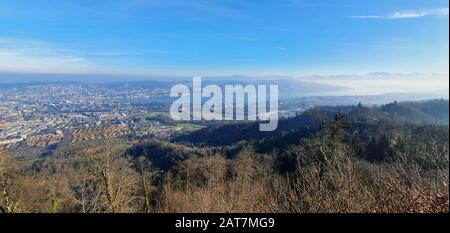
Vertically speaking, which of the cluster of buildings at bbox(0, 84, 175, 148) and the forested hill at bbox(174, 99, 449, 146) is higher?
the cluster of buildings at bbox(0, 84, 175, 148)

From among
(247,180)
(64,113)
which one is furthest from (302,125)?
(64,113)

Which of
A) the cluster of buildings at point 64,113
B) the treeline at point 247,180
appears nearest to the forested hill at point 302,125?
the treeline at point 247,180

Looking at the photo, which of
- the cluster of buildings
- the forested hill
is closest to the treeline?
the cluster of buildings

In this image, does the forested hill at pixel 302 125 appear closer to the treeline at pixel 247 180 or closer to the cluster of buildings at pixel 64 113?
the treeline at pixel 247 180

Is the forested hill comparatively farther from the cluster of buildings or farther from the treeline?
the cluster of buildings

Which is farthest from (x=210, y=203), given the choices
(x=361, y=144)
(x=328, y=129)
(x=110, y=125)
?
(x=361, y=144)

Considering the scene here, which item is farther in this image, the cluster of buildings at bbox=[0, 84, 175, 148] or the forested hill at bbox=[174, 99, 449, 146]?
the forested hill at bbox=[174, 99, 449, 146]

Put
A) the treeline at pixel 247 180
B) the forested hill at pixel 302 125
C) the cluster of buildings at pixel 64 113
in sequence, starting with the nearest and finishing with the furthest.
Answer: the treeline at pixel 247 180 → the cluster of buildings at pixel 64 113 → the forested hill at pixel 302 125

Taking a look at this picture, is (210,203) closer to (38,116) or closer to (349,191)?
(349,191)

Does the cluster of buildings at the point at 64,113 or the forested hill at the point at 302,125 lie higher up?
the cluster of buildings at the point at 64,113
